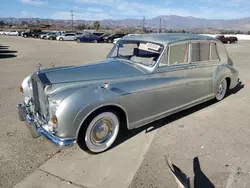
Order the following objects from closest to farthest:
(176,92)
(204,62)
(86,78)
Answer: (86,78), (176,92), (204,62)

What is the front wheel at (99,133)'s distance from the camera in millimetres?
3180

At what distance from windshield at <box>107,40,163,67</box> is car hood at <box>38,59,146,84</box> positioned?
24 cm

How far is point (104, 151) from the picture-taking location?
3467 mm

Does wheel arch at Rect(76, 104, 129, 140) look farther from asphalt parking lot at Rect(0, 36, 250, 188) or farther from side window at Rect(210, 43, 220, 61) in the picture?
side window at Rect(210, 43, 220, 61)

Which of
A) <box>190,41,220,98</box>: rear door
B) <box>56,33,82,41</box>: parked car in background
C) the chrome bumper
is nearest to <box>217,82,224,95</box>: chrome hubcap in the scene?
<box>190,41,220,98</box>: rear door

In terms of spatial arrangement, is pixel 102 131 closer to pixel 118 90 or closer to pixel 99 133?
pixel 99 133

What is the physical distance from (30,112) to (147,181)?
2185 mm

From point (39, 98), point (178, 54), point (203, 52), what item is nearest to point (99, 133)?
point (39, 98)

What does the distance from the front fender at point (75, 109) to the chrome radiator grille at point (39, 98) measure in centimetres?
42

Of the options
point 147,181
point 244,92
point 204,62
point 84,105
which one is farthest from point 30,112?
point 244,92

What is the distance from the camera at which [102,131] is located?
3391mm

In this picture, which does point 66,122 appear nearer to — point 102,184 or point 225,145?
point 102,184

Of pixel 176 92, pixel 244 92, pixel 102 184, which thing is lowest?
pixel 102 184

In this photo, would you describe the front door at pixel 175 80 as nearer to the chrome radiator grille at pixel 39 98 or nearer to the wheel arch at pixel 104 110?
the wheel arch at pixel 104 110
